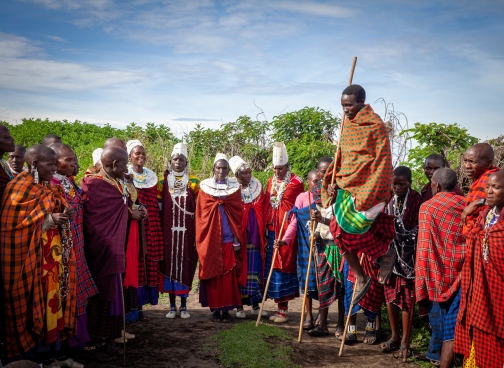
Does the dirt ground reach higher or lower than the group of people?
lower

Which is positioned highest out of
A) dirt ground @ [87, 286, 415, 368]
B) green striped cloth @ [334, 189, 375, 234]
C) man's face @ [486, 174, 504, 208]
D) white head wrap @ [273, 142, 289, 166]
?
white head wrap @ [273, 142, 289, 166]

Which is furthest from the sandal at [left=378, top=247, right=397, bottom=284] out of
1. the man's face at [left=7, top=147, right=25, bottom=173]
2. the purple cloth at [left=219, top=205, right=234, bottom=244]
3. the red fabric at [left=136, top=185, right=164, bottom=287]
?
the man's face at [left=7, top=147, right=25, bottom=173]

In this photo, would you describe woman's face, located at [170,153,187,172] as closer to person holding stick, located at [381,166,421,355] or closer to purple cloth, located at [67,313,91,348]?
purple cloth, located at [67,313,91,348]

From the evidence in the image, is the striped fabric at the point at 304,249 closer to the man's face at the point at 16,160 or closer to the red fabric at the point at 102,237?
the red fabric at the point at 102,237

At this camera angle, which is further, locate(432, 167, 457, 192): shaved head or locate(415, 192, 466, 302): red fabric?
locate(432, 167, 457, 192): shaved head

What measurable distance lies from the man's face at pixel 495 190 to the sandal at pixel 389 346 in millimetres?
2458

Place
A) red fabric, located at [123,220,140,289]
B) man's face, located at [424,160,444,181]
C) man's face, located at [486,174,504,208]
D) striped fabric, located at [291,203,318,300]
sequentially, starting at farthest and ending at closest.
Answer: striped fabric, located at [291,203,318,300] → red fabric, located at [123,220,140,289] → man's face, located at [424,160,444,181] → man's face, located at [486,174,504,208]

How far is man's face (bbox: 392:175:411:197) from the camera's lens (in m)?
6.10

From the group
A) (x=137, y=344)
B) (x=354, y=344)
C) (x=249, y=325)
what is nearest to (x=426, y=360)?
(x=354, y=344)

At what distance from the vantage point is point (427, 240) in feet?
17.3

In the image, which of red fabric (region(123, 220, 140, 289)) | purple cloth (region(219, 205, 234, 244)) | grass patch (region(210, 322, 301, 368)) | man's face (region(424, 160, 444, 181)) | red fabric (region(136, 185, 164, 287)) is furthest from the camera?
purple cloth (region(219, 205, 234, 244))

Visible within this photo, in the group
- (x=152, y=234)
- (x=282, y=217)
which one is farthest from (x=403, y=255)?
(x=152, y=234)

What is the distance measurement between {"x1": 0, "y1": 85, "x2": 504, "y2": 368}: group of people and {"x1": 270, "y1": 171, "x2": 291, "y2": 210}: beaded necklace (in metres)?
0.02

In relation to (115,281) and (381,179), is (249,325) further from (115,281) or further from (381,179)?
(381,179)
